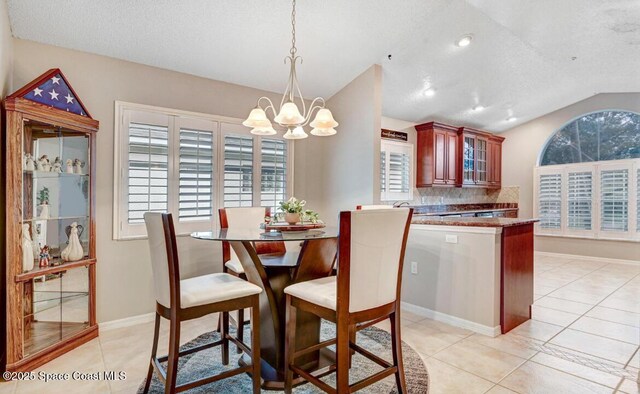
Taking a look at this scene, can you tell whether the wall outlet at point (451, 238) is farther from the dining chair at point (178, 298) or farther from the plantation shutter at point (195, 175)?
the plantation shutter at point (195, 175)

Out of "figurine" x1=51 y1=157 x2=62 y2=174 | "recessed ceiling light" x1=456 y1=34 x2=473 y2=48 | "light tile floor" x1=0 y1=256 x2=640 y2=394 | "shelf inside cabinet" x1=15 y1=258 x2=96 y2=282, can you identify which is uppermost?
"recessed ceiling light" x1=456 y1=34 x2=473 y2=48

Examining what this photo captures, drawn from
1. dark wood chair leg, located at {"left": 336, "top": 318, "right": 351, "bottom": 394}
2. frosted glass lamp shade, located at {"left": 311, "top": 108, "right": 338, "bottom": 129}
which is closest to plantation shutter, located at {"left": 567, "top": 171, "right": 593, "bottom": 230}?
frosted glass lamp shade, located at {"left": 311, "top": 108, "right": 338, "bottom": 129}

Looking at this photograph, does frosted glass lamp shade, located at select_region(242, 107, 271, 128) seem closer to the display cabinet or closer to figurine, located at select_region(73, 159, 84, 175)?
the display cabinet

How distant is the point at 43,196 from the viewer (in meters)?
2.63

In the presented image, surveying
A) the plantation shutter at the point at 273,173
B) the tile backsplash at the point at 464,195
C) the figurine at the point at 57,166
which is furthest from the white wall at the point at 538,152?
the figurine at the point at 57,166

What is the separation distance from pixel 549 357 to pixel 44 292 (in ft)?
12.7

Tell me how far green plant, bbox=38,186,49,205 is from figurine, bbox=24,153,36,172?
7.3 inches

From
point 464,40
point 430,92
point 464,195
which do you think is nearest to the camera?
point 464,40

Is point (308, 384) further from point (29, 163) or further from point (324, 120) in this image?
point (29, 163)

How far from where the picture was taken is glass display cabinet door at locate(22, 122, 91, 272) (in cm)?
250

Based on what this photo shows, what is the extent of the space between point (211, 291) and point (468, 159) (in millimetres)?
5808

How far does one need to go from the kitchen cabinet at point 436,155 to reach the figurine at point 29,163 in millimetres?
5092

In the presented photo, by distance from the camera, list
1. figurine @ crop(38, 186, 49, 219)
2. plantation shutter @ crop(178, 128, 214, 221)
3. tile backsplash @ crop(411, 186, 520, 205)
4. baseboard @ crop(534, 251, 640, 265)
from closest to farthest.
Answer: figurine @ crop(38, 186, 49, 219) < plantation shutter @ crop(178, 128, 214, 221) < baseboard @ crop(534, 251, 640, 265) < tile backsplash @ crop(411, 186, 520, 205)

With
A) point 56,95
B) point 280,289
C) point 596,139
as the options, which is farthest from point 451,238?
point 596,139
